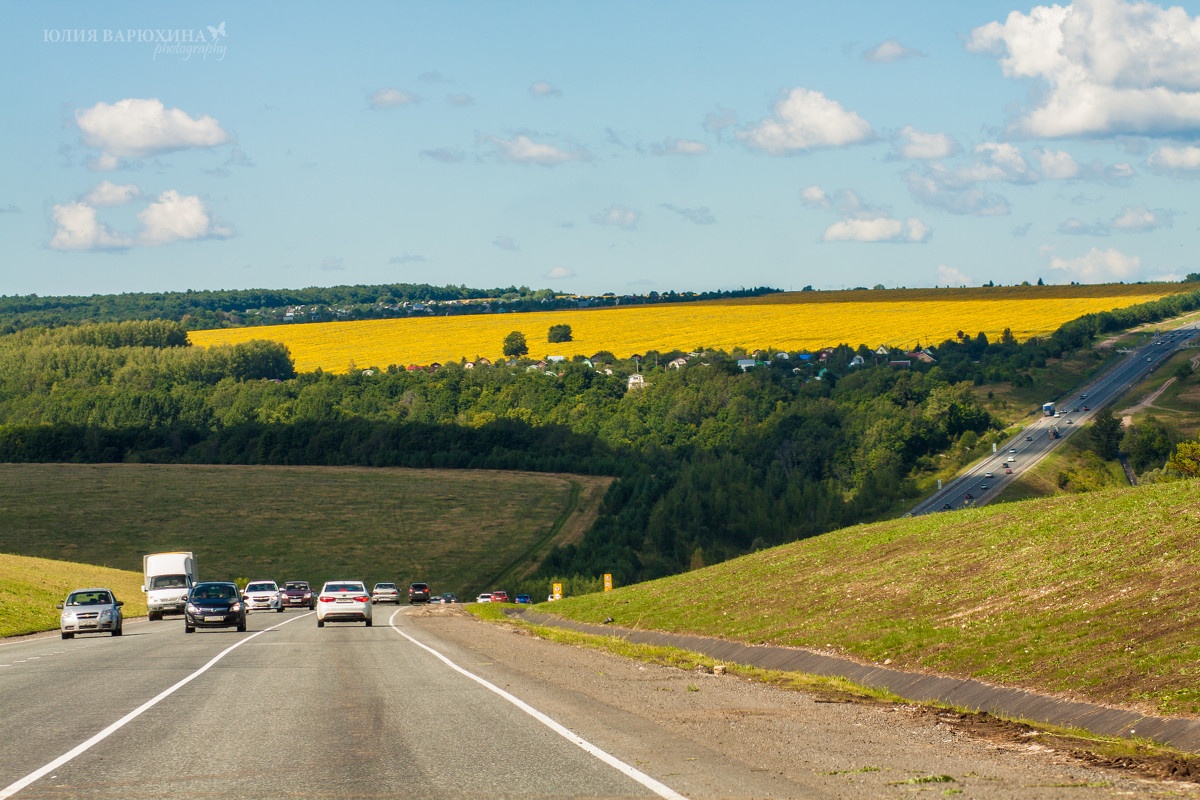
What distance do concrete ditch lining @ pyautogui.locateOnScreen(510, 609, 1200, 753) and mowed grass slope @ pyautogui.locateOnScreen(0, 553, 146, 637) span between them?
76.6 ft

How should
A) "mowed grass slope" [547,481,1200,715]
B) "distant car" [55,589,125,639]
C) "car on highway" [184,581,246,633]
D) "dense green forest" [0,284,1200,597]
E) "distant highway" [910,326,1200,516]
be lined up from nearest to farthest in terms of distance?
"mowed grass slope" [547,481,1200,715] → "distant car" [55,589,125,639] → "car on highway" [184,581,246,633] → "distant highway" [910,326,1200,516] → "dense green forest" [0,284,1200,597]

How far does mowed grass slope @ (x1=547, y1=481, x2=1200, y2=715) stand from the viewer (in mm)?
13555

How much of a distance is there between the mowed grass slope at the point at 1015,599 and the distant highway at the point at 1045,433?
Result: 60.9 meters

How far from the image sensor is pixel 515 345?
183 m

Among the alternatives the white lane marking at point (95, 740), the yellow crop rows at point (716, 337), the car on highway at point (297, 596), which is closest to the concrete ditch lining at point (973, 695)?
the white lane marking at point (95, 740)

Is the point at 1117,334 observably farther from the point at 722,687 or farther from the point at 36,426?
the point at 722,687

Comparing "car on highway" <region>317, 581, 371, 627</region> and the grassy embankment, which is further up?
"car on highway" <region>317, 581, 371, 627</region>

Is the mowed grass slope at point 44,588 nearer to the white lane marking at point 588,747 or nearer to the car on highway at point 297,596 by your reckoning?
the car on highway at point 297,596

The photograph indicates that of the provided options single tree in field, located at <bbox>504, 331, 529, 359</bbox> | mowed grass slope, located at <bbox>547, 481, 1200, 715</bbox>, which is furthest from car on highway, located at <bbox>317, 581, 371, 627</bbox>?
single tree in field, located at <bbox>504, 331, 529, 359</bbox>

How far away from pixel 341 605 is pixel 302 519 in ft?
184

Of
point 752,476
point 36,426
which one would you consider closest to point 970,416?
point 752,476

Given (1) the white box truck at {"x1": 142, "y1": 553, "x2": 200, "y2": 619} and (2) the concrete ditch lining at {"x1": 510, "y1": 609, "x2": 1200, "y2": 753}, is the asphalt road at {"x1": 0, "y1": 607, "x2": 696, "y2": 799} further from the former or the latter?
(1) the white box truck at {"x1": 142, "y1": 553, "x2": 200, "y2": 619}

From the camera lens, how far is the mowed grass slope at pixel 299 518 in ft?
264

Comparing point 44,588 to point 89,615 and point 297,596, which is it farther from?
point 297,596
